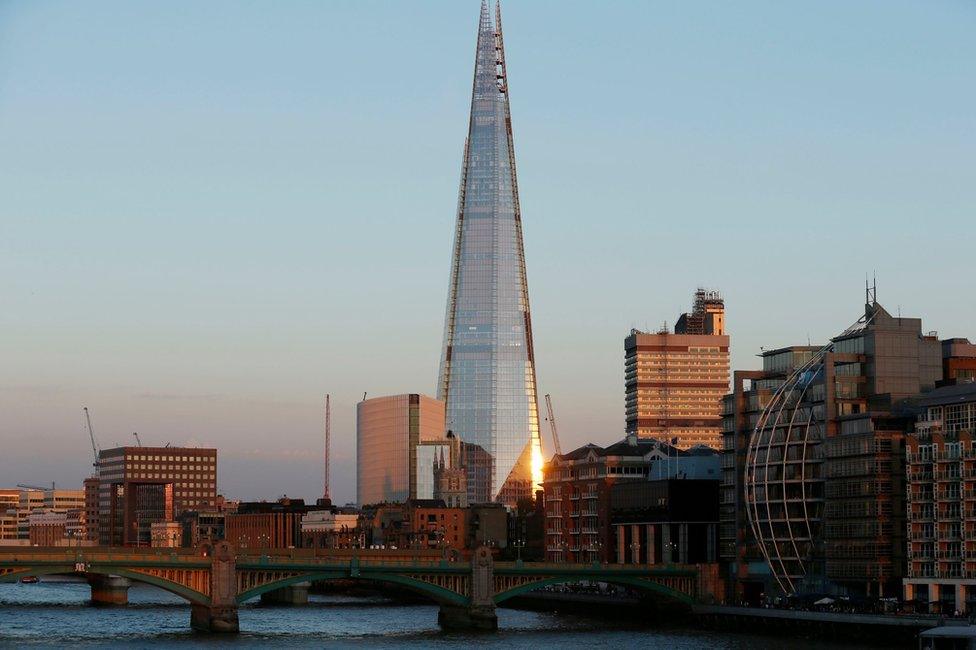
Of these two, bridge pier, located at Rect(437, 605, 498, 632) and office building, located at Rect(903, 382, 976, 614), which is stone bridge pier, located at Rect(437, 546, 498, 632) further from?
office building, located at Rect(903, 382, 976, 614)

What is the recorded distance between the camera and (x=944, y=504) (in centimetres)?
15450

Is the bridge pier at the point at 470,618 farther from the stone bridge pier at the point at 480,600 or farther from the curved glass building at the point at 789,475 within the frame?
the curved glass building at the point at 789,475

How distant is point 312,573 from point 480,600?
49.4 ft

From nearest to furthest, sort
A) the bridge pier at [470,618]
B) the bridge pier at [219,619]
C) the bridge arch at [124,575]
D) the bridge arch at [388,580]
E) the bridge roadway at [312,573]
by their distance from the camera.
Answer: the bridge arch at [124,575]
the bridge roadway at [312,573]
the bridge pier at [219,619]
the bridge arch at [388,580]
the bridge pier at [470,618]

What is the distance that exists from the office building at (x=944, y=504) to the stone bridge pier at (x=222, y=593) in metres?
57.3

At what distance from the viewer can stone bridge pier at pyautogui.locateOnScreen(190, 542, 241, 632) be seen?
15575cm

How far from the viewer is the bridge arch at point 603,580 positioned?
167250 mm

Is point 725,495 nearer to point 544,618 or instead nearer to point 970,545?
point 544,618

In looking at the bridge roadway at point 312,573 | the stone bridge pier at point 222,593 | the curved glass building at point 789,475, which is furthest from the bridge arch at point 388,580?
the curved glass building at point 789,475

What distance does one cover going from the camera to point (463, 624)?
165m

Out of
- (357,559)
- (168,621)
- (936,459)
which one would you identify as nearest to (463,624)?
(357,559)

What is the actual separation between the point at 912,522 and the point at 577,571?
31.2m

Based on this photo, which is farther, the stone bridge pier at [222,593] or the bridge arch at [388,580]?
the bridge arch at [388,580]

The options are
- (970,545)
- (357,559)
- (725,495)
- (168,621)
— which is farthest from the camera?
(725,495)
